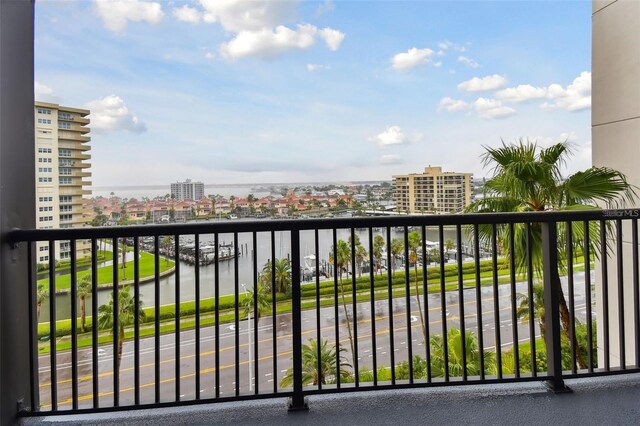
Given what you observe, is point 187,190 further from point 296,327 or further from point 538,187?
point 538,187

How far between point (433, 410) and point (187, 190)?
2096 millimetres

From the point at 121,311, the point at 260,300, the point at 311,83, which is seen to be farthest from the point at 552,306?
the point at 311,83

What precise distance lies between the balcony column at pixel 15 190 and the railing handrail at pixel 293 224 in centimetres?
12

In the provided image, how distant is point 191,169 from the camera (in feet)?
10.1

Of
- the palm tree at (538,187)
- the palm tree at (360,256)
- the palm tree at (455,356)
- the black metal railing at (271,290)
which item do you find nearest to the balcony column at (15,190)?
the black metal railing at (271,290)

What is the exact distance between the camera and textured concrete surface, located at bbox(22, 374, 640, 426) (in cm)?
161

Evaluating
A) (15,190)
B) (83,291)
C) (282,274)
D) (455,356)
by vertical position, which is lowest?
(455,356)

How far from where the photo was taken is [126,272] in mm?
1879

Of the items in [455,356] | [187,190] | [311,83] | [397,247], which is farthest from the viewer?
[455,356]

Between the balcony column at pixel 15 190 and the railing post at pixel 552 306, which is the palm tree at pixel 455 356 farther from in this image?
the balcony column at pixel 15 190

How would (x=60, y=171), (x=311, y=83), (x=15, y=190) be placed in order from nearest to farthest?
(x=15, y=190) < (x=60, y=171) < (x=311, y=83)

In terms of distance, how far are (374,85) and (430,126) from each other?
2.67 feet

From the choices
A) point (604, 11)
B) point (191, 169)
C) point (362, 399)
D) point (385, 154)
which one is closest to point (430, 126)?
point (385, 154)

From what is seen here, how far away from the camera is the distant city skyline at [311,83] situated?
3018mm
